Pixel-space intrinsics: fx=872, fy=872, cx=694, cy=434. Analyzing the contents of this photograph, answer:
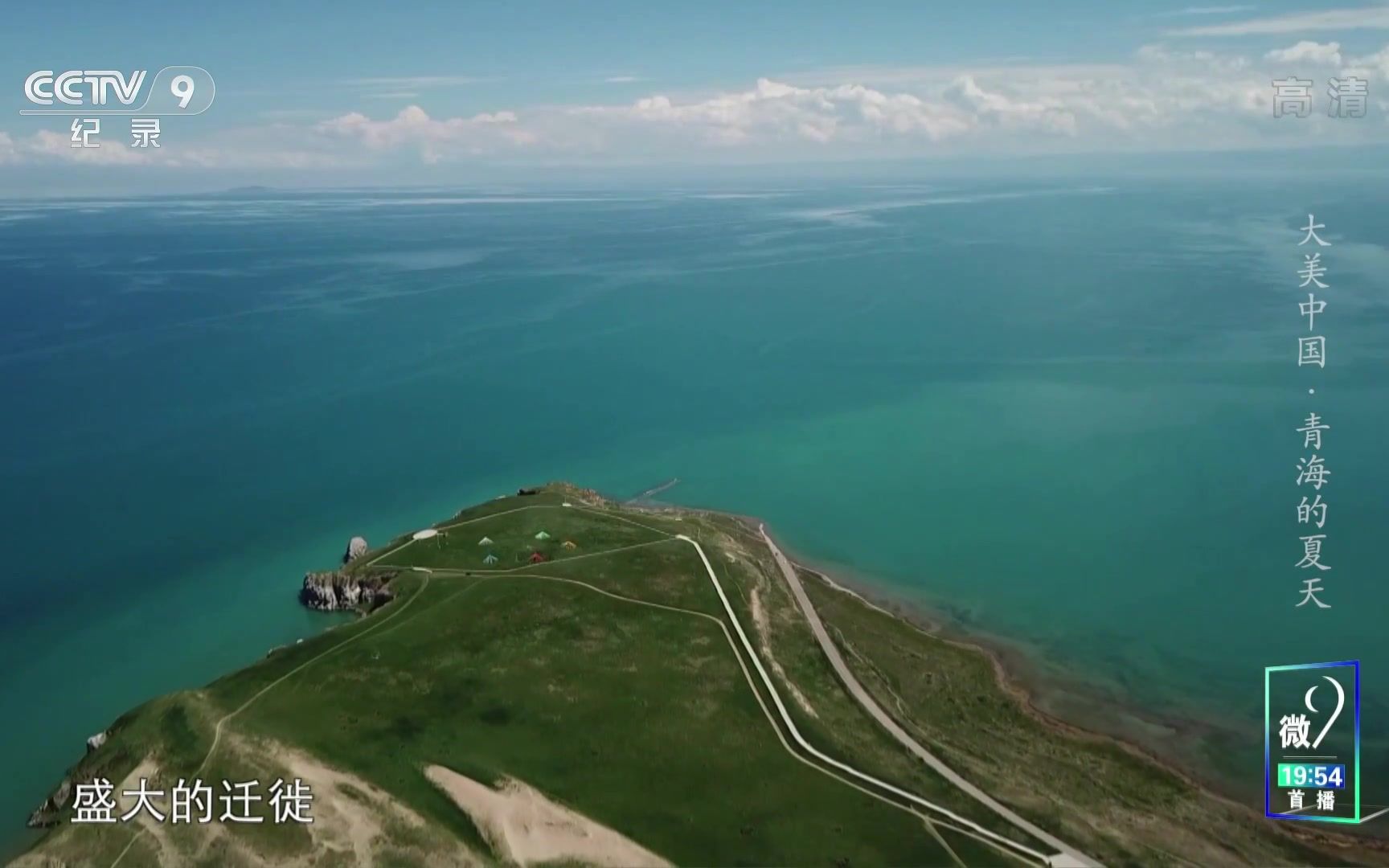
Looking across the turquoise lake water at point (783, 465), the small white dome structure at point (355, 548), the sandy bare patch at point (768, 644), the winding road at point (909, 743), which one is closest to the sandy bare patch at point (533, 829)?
the sandy bare patch at point (768, 644)

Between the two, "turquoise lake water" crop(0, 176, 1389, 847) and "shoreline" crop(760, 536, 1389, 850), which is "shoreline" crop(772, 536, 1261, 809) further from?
"turquoise lake water" crop(0, 176, 1389, 847)

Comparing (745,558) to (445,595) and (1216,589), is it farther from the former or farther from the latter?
(1216,589)

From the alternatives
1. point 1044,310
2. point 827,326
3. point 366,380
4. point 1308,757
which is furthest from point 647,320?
point 1308,757

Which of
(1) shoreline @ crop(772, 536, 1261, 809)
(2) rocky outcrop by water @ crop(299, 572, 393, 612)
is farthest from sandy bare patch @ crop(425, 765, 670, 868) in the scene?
(1) shoreline @ crop(772, 536, 1261, 809)

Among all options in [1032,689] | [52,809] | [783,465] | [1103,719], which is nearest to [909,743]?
[1032,689]

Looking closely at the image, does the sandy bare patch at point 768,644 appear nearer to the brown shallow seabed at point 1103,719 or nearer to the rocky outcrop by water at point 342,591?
the brown shallow seabed at point 1103,719
